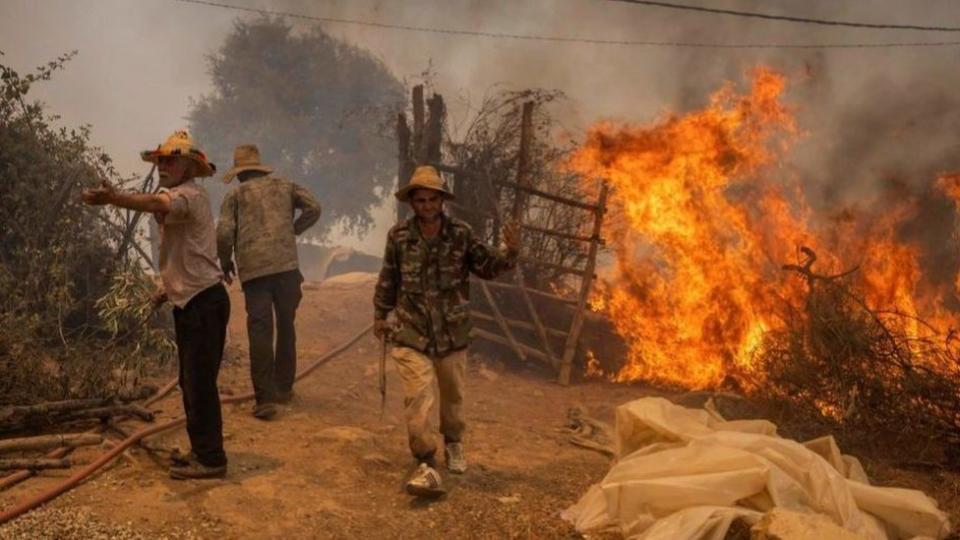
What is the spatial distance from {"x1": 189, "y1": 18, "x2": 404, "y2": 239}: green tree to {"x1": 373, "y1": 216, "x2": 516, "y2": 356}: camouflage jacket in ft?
93.3

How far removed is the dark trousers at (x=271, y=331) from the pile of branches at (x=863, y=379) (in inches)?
174

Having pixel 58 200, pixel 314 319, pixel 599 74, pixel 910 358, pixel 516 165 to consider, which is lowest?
pixel 314 319

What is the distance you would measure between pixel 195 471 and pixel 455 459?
5.48 ft

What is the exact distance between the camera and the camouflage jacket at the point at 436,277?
175 inches

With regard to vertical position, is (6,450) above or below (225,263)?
below

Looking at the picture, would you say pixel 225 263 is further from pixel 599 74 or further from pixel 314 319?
pixel 599 74

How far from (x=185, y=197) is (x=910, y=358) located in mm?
5565

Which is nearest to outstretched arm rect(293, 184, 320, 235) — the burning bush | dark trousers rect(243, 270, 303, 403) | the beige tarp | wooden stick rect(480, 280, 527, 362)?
dark trousers rect(243, 270, 303, 403)

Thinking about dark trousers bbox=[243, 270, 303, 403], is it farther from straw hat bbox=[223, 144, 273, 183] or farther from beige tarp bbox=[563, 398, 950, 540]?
beige tarp bbox=[563, 398, 950, 540]

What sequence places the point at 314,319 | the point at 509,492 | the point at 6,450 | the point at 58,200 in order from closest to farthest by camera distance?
the point at 6,450 < the point at 509,492 < the point at 58,200 < the point at 314,319

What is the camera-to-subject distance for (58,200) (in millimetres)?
8039

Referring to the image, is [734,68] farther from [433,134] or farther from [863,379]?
[863,379]

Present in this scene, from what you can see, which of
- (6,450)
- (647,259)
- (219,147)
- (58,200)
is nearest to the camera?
(6,450)

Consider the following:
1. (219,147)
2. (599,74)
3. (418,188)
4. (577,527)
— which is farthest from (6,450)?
(219,147)
